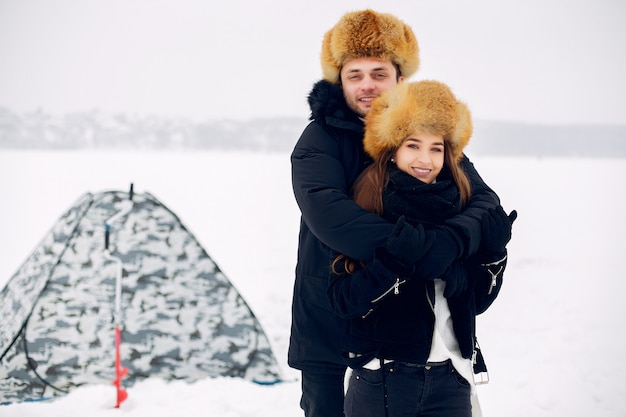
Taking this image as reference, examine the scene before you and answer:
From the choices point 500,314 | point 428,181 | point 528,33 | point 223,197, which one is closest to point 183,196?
point 223,197

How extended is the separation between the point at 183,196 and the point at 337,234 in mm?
10944

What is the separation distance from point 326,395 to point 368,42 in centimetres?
104

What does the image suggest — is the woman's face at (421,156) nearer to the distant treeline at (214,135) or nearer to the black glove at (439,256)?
the black glove at (439,256)

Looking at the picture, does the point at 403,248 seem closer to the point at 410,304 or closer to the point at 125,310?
the point at 410,304

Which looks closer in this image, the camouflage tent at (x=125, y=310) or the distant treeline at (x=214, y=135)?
the camouflage tent at (x=125, y=310)

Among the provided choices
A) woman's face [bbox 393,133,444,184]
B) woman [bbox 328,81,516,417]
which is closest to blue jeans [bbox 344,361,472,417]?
woman [bbox 328,81,516,417]

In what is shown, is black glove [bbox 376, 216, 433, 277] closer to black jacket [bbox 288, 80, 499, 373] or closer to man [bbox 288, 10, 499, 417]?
black jacket [bbox 288, 80, 499, 373]

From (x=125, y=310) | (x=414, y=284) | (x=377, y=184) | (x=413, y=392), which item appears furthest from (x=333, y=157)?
(x=125, y=310)

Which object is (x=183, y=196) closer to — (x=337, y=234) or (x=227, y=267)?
(x=227, y=267)

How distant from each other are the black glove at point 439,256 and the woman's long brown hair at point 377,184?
18 cm

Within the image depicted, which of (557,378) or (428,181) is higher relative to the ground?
(428,181)

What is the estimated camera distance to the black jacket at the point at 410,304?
137cm

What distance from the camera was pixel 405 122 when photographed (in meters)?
1.45

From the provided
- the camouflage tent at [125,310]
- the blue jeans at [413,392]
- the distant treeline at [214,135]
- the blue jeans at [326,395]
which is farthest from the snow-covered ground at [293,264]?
the distant treeline at [214,135]
